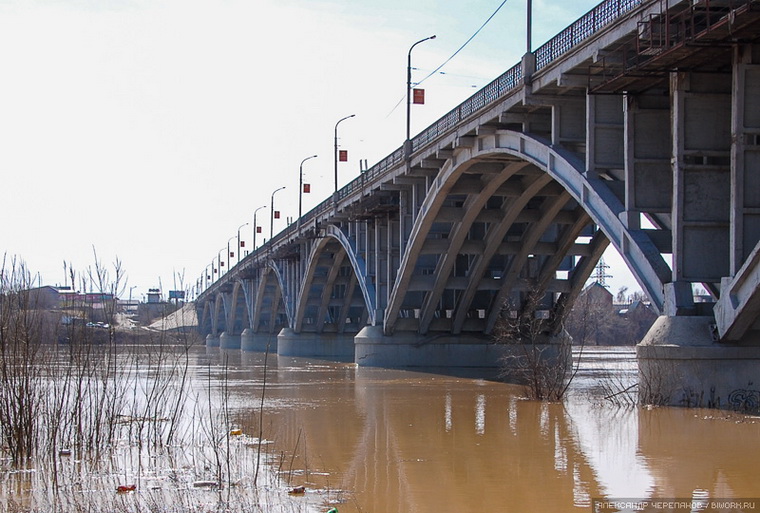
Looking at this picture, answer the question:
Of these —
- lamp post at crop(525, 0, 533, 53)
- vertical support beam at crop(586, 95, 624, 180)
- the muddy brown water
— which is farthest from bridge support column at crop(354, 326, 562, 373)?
vertical support beam at crop(586, 95, 624, 180)

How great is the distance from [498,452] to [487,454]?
0.95 feet

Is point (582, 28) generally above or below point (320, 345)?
above

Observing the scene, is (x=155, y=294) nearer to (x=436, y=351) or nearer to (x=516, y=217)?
(x=436, y=351)

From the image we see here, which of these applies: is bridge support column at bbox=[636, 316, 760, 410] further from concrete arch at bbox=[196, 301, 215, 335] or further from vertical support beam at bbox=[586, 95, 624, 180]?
concrete arch at bbox=[196, 301, 215, 335]

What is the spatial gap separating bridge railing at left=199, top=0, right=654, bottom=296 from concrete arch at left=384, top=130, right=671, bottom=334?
1119 millimetres

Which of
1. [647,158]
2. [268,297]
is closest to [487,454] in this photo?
[647,158]

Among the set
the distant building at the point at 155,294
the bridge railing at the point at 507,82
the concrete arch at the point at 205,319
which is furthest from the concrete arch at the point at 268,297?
the concrete arch at the point at 205,319

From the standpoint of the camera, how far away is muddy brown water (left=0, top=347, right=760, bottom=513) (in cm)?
1220

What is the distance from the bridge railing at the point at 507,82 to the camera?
23.3m

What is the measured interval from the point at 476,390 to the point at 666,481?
58.7 feet

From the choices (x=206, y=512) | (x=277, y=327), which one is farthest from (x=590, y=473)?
(x=277, y=327)

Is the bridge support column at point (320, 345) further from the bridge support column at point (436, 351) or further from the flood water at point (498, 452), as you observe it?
the flood water at point (498, 452)

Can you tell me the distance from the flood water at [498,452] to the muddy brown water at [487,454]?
1.0 inches

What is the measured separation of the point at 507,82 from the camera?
2981 cm
